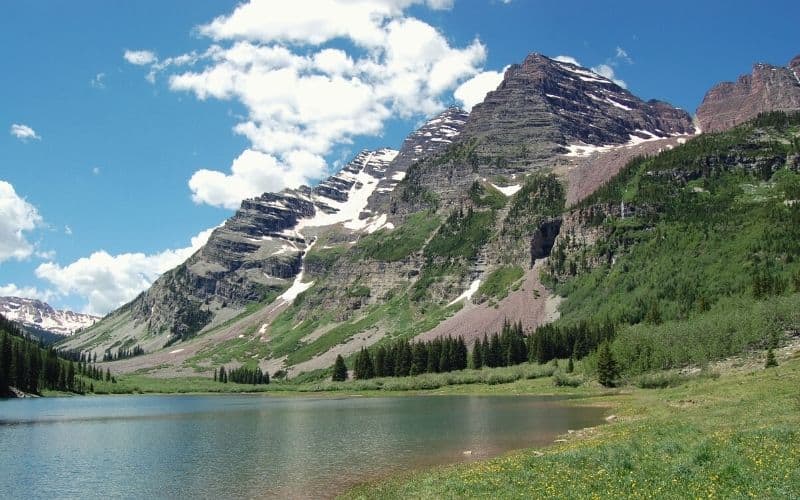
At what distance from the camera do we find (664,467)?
27672 millimetres

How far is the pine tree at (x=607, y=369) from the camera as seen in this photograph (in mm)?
120500

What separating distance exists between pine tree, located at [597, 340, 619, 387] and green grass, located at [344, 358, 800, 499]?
2801 inches

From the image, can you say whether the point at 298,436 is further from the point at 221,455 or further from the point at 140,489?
the point at 140,489

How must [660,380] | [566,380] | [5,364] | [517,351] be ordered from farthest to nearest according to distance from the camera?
[517,351] → [5,364] → [566,380] → [660,380]

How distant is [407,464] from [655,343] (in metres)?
93.2

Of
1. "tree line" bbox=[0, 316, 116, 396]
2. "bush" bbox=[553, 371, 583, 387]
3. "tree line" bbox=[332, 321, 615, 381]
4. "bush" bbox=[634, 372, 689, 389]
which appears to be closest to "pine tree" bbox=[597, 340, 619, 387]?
"bush" bbox=[634, 372, 689, 389]

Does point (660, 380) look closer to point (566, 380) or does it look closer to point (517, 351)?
point (566, 380)

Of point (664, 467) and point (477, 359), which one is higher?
point (664, 467)

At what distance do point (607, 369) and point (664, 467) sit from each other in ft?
324

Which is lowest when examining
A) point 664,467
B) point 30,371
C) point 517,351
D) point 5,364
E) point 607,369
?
point 607,369

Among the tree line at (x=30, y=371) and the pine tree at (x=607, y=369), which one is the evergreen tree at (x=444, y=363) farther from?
the tree line at (x=30, y=371)

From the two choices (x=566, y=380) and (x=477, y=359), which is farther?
(x=477, y=359)

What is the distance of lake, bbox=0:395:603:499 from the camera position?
4497cm

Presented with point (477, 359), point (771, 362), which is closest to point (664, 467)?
point (771, 362)
